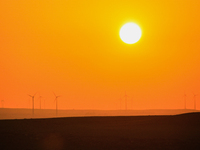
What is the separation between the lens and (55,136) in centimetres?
5175

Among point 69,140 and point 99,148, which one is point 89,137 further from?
point 99,148

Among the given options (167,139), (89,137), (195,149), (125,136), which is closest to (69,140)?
(89,137)

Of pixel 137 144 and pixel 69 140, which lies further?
pixel 69 140

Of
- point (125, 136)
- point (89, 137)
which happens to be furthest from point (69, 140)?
point (125, 136)

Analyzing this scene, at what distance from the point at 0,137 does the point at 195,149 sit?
23408 mm

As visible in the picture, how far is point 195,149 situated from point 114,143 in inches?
349

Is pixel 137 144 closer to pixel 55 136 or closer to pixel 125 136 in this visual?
pixel 125 136

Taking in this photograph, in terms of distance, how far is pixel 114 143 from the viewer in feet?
147

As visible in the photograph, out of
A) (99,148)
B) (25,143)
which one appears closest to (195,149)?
(99,148)

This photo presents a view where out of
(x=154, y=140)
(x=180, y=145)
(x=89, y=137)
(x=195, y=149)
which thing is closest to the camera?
(x=195, y=149)

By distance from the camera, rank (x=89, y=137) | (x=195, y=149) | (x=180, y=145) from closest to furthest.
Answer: (x=195, y=149) < (x=180, y=145) < (x=89, y=137)

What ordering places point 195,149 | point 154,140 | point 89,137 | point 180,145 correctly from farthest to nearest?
point 89,137, point 154,140, point 180,145, point 195,149

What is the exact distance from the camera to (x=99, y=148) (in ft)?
136

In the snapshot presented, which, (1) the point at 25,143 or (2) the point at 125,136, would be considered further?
(2) the point at 125,136
